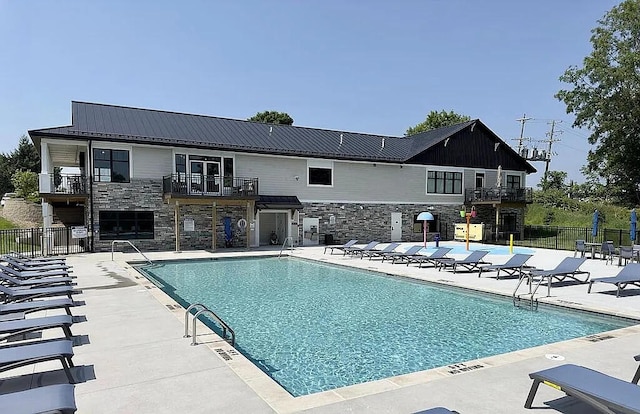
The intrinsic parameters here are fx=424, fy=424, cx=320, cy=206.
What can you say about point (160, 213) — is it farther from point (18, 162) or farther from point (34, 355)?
point (18, 162)

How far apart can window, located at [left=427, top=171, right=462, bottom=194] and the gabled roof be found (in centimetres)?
213

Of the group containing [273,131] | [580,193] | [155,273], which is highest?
[273,131]

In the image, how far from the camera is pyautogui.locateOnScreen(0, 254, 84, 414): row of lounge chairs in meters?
3.11

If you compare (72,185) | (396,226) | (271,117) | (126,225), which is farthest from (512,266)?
(271,117)

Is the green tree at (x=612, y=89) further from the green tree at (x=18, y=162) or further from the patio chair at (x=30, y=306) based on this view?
the green tree at (x=18, y=162)

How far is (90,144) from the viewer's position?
19250 mm

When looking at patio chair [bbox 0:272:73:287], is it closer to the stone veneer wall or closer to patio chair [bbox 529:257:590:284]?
the stone veneer wall

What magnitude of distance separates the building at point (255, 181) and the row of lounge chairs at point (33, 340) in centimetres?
879

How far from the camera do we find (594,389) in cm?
345

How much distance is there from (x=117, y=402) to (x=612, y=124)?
Result: 1541 inches

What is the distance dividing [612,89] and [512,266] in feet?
92.0

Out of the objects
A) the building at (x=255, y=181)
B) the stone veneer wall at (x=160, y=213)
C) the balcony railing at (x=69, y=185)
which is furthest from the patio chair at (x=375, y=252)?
the balcony railing at (x=69, y=185)

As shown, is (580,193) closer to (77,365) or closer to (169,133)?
(169,133)

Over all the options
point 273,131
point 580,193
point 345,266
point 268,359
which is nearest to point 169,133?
point 273,131
